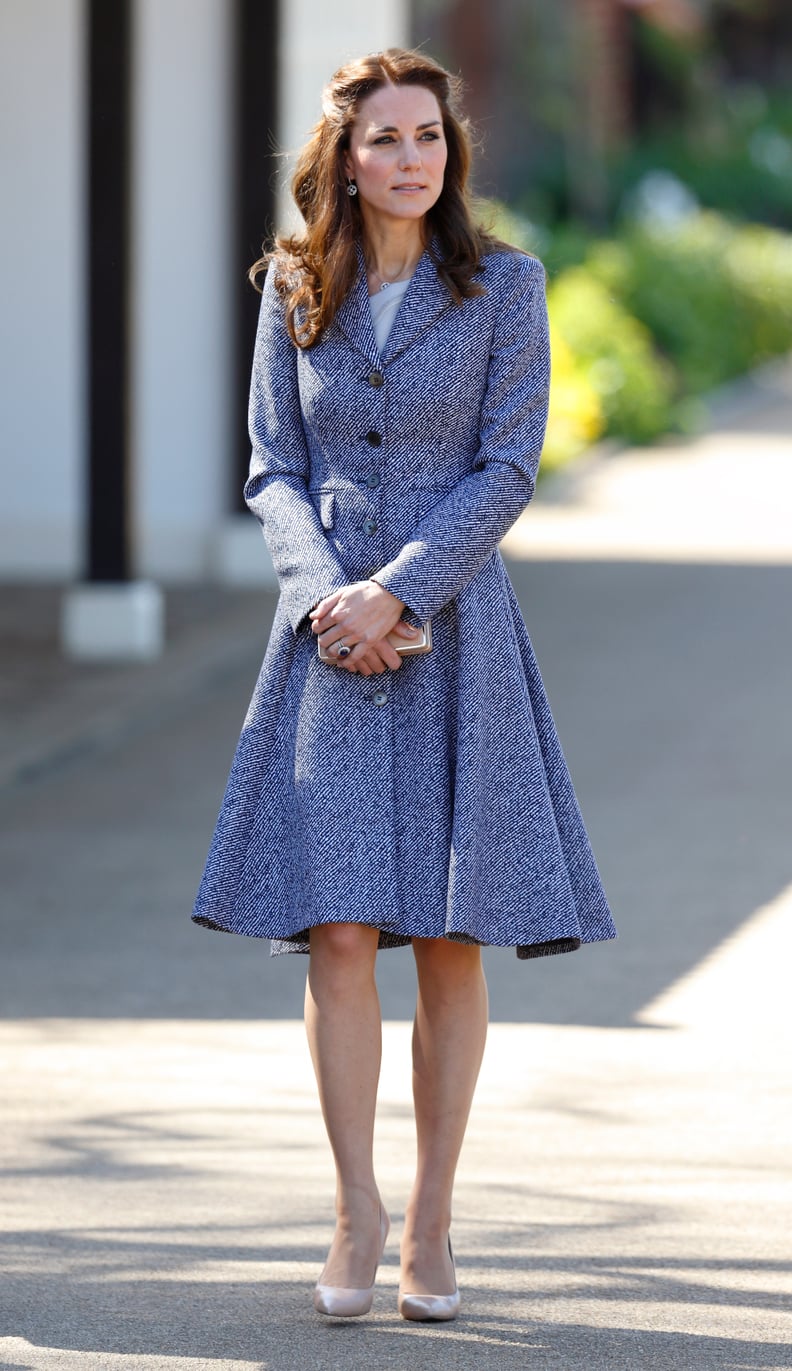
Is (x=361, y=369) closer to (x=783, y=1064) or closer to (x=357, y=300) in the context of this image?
(x=357, y=300)

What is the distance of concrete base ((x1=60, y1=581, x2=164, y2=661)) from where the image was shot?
Answer: 9.73 metres

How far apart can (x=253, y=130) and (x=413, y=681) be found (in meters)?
8.60

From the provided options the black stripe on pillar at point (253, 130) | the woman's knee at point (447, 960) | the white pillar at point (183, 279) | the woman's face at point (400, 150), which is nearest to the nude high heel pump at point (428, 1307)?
the woman's knee at point (447, 960)

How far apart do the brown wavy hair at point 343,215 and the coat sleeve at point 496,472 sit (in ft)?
0.29

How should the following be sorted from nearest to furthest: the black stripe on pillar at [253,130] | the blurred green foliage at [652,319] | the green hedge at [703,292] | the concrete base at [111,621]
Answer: the concrete base at [111,621] → the black stripe on pillar at [253,130] → the blurred green foliage at [652,319] → the green hedge at [703,292]

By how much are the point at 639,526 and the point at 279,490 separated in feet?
33.5

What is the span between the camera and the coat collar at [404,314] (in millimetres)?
3545

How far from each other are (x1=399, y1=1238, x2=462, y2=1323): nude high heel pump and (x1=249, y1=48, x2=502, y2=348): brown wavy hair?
1458 millimetres

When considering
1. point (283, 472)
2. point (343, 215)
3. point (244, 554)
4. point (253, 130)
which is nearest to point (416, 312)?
point (343, 215)

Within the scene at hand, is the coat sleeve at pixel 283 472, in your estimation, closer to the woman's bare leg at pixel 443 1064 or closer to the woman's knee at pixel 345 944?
the woman's knee at pixel 345 944

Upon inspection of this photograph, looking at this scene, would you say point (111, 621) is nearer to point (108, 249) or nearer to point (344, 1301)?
point (108, 249)

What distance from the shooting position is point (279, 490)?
11.8 ft

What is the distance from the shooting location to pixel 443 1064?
11.7ft

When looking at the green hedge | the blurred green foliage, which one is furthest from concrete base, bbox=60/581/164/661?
the green hedge
